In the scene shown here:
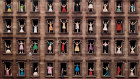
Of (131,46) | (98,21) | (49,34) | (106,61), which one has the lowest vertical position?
(106,61)

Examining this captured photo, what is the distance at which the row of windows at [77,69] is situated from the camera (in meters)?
30.0

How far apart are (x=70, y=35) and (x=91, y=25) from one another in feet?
12.5

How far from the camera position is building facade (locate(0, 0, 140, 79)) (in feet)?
98.4

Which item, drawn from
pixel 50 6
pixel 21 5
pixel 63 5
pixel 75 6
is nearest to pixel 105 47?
pixel 75 6

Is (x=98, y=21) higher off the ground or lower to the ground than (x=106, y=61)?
higher

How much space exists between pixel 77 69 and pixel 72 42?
14.5 feet

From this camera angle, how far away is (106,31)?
30.3 m

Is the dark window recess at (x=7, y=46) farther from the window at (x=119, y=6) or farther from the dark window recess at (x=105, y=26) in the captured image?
the window at (x=119, y=6)

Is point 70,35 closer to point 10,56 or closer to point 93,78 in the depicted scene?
point 93,78

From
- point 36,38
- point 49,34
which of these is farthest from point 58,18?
point 36,38

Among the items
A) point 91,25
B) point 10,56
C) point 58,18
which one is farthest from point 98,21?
point 10,56

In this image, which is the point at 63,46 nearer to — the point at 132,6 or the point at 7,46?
the point at 7,46

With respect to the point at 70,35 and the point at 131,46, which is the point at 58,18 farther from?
the point at 131,46

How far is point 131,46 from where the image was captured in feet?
100
